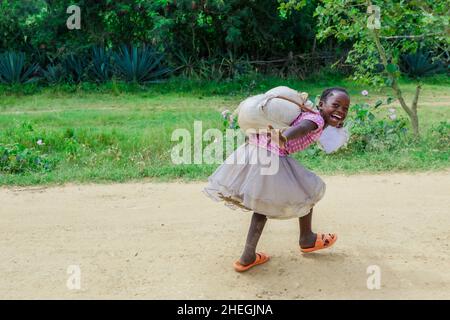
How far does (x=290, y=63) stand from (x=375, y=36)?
7.16 meters

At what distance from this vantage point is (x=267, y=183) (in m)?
3.42

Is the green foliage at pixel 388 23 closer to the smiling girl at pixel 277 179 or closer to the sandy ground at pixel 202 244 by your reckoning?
the sandy ground at pixel 202 244

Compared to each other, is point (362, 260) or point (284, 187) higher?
point (284, 187)

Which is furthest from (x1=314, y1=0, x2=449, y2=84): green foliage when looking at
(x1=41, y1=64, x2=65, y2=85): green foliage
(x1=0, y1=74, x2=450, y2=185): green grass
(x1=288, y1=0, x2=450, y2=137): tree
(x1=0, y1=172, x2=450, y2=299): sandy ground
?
(x1=41, y1=64, x2=65, y2=85): green foliage

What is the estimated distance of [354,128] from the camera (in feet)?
22.0

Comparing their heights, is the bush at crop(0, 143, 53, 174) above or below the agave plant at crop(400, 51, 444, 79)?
below

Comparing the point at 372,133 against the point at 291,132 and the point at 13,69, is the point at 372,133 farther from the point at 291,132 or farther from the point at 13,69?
the point at 13,69

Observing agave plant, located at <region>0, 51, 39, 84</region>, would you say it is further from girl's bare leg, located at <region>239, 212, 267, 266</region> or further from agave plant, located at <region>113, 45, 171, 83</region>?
girl's bare leg, located at <region>239, 212, 267, 266</region>

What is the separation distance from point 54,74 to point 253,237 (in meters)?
10.2

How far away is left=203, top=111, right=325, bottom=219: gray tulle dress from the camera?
11.2 feet

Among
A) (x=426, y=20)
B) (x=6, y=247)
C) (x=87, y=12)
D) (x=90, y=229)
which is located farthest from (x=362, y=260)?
(x=87, y=12)

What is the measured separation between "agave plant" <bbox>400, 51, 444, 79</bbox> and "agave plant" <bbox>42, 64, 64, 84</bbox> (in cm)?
739

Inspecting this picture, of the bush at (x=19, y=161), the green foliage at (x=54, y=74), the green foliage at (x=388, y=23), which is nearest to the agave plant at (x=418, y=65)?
the green foliage at (x=388, y=23)

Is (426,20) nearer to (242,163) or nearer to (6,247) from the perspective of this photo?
(242,163)
